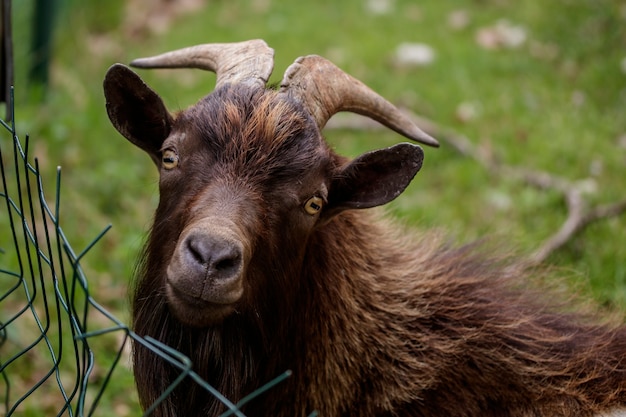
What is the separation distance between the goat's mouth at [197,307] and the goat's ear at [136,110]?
98 cm

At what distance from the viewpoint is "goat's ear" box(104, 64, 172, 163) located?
12.5ft

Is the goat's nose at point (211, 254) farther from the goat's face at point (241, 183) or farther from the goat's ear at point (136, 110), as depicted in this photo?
the goat's ear at point (136, 110)

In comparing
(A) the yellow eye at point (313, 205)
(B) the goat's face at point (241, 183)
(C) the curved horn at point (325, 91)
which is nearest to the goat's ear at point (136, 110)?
(B) the goat's face at point (241, 183)

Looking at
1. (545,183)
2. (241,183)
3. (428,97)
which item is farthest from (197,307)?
(428,97)

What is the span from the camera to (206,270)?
313 centimetres

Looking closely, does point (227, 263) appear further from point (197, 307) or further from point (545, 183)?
point (545, 183)

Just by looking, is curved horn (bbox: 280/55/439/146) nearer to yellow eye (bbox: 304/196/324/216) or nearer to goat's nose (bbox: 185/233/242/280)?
yellow eye (bbox: 304/196/324/216)

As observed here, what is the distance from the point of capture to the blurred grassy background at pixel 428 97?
6.88 m

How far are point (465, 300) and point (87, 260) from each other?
3528 mm

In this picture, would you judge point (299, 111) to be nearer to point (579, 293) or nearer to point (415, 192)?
point (579, 293)

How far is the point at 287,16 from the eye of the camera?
12.2 metres

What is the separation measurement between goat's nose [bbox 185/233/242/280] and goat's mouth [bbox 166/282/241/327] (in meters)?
0.14

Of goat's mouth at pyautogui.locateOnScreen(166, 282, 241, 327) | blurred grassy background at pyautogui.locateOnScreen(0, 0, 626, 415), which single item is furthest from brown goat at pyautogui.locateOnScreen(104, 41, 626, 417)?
blurred grassy background at pyautogui.locateOnScreen(0, 0, 626, 415)

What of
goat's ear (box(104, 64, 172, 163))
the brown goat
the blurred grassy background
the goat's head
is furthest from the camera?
the blurred grassy background
